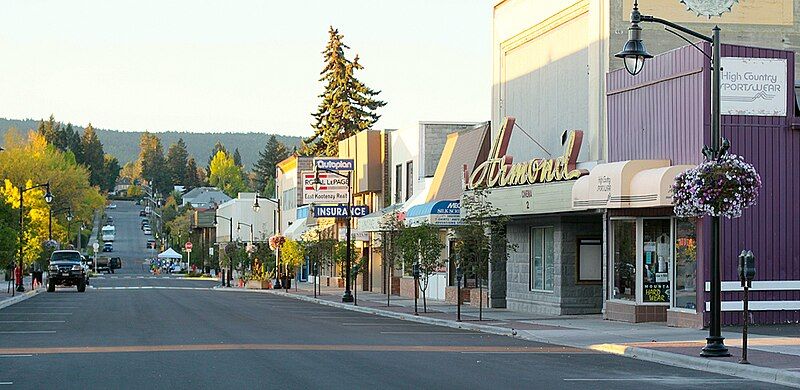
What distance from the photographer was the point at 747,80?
2914 centimetres

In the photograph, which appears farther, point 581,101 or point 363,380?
point 581,101

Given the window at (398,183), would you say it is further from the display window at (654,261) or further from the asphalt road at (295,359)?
the display window at (654,261)

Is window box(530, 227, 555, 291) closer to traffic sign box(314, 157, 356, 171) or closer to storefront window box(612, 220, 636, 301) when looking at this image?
storefront window box(612, 220, 636, 301)

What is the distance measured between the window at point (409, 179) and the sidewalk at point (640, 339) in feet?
53.5

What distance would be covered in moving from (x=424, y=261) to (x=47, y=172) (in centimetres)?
8080

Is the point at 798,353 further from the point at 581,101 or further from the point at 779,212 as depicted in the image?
the point at 581,101

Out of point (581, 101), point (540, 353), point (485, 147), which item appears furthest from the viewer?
point (485, 147)

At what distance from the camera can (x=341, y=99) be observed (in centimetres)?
9881

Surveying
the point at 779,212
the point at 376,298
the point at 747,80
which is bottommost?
the point at 376,298

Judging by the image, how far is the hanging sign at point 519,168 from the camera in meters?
34.2

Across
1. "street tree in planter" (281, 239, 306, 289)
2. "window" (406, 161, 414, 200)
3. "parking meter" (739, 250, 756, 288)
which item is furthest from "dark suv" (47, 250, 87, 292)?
"parking meter" (739, 250, 756, 288)

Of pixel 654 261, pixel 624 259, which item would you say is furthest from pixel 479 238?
pixel 654 261

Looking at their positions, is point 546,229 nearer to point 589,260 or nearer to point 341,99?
point 589,260

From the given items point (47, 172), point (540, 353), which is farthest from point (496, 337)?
point (47, 172)
